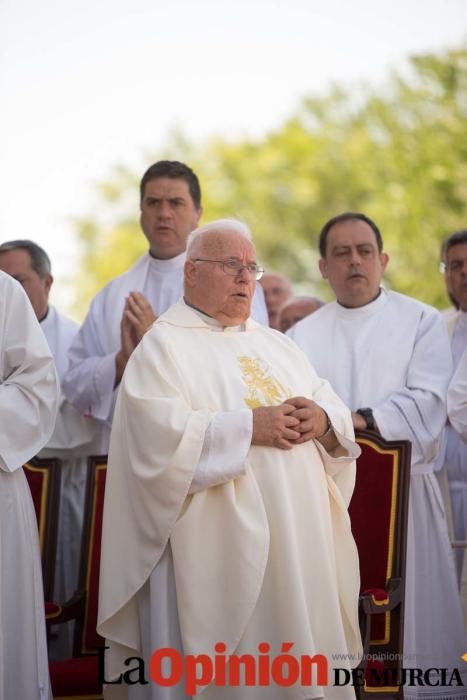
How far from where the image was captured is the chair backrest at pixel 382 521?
5.45 meters

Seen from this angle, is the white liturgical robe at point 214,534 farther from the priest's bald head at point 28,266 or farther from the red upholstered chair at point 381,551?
the priest's bald head at point 28,266

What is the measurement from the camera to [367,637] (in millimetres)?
5207

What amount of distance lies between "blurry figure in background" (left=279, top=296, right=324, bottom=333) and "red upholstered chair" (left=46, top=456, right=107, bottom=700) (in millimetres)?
2548

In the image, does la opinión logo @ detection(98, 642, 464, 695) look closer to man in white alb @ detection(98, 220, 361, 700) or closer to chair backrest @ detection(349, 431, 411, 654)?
man in white alb @ detection(98, 220, 361, 700)

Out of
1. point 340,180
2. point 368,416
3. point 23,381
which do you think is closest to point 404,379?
point 368,416

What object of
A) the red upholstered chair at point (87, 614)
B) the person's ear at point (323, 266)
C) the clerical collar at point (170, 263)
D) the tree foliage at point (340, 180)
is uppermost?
the tree foliage at point (340, 180)

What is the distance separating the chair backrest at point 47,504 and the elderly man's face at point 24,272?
1.34 m

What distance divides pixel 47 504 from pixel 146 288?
1749mm

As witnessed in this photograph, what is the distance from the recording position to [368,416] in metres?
6.19

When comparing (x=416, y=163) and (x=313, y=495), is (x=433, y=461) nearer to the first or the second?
(x=313, y=495)

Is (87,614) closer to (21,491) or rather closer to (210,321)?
(21,491)

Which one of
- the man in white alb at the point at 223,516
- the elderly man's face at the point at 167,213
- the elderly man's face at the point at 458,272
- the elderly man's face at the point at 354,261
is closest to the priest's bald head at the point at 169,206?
the elderly man's face at the point at 167,213

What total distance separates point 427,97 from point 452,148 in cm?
199

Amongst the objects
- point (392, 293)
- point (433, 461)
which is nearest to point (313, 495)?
point (433, 461)
